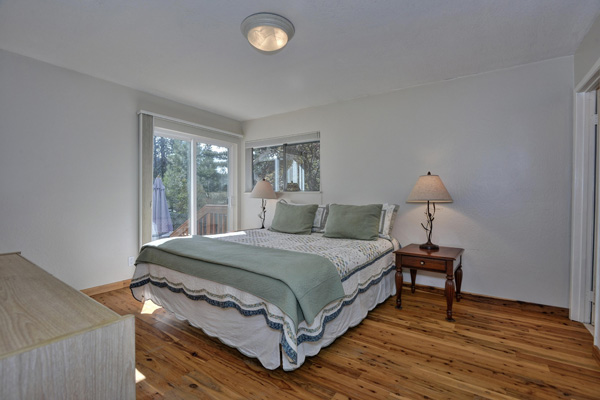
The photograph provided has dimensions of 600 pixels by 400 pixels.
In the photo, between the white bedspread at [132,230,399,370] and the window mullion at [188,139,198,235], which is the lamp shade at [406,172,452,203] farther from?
the window mullion at [188,139,198,235]

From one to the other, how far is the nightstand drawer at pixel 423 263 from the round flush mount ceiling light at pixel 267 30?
2.24 m

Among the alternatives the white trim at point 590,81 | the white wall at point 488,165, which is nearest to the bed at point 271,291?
the white wall at point 488,165

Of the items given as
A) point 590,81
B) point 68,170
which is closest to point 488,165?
point 590,81

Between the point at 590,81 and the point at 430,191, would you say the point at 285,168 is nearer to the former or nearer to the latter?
the point at 430,191

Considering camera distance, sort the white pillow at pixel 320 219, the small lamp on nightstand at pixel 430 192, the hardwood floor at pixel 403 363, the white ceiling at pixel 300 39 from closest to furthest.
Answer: the hardwood floor at pixel 403 363 → the white ceiling at pixel 300 39 → the small lamp on nightstand at pixel 430 192 → the white pillow at pixel 320 219

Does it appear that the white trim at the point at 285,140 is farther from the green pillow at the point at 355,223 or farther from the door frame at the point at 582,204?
the door frame at the point at 582,204

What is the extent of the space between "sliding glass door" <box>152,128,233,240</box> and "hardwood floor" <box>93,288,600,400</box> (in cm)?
Result: 163

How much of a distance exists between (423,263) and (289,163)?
8.40ft

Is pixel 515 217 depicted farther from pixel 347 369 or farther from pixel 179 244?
pixel 179 244

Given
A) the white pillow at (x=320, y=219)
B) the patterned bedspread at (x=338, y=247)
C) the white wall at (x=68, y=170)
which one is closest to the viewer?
the patterned bedspread at (x=338, y=247)

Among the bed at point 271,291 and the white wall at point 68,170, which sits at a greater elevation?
the white wall at point 68,170

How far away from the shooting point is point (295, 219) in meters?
3.54

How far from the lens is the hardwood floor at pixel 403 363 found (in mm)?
1599

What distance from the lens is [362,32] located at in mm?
2275
